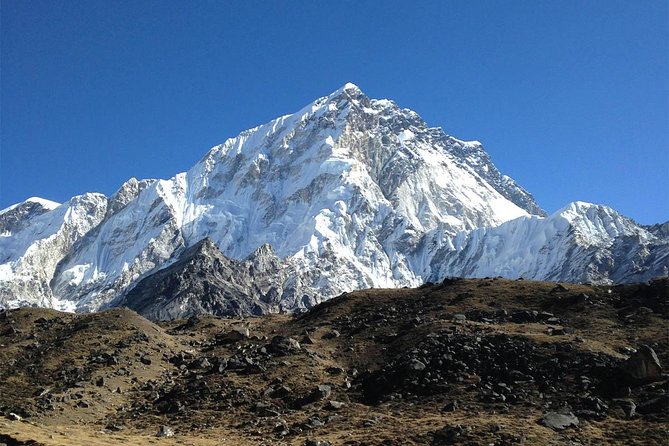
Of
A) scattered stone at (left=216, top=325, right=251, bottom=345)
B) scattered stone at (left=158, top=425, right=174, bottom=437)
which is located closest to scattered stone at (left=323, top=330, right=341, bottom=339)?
scattered stone at (left=216, top=325, right=251, bottom=345)

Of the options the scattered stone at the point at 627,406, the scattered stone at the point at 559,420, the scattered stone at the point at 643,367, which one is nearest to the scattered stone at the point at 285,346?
the scattered stone at the point at 559,420

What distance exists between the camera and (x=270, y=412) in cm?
3953

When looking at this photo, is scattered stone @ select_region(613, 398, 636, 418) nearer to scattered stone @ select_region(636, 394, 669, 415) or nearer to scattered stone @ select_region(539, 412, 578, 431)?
scattered stone @ select_region(636, 394, 669, 415)

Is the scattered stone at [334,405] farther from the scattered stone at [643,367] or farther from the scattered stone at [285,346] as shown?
the scattered stone at [643,367]

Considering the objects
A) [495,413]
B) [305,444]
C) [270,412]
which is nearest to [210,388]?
[270,412]

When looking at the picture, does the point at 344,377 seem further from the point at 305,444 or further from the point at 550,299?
the point at 550,299

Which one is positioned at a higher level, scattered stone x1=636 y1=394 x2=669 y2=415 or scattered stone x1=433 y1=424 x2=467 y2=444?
scattered stone x1=636 y1=394 x2=669 y2=415

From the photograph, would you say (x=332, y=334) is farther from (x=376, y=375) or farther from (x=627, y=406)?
(x=627, y=406)

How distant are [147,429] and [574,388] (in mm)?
25851

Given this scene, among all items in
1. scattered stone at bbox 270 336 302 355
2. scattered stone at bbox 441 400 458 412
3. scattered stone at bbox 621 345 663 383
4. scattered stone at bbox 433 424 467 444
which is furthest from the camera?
scattered stone at bbox 270 336 302 355

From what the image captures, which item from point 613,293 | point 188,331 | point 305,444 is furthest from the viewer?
point 188,331

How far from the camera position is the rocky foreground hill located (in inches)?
1328

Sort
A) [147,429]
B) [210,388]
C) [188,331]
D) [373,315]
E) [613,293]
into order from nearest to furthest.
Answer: [147,429] → [210,388] → [613,293] → [373,315] → [188,331]

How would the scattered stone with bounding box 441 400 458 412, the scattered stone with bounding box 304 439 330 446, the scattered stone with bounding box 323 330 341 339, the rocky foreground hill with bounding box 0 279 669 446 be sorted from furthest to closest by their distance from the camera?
the scattered stone with bounding box 323 330 341 339 → the scattered stone with bounding box 441 400 458 412 → the rocky foreground hill with bounding box 0 279 669 446 → the scattered stone with bounding box 304 439 330 446
